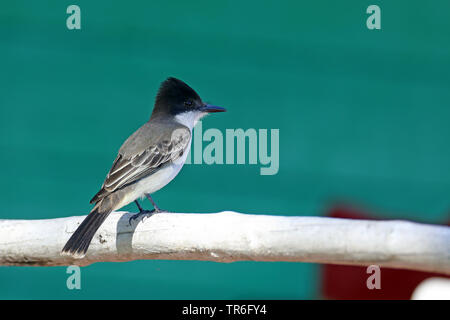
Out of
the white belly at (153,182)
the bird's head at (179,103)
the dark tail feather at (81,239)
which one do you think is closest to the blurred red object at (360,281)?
the bird's head at (179,103)

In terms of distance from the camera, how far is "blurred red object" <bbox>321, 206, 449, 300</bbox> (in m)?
4.23

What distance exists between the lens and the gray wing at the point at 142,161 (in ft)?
10.6

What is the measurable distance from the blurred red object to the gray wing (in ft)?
4.86

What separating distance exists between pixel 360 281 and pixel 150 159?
1.84 meters

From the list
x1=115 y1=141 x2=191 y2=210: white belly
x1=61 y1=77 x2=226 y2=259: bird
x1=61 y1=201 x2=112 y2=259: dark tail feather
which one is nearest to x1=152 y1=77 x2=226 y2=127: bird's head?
x1=61 y1=77 x2=226 y2=259: bird

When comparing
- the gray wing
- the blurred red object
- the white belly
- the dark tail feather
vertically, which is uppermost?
the gray wing

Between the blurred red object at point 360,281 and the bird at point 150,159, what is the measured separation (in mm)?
1342

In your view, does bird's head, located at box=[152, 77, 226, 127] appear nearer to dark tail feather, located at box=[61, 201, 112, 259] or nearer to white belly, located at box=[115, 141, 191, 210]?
white belly, located at box=[115, 141, 191, 210]

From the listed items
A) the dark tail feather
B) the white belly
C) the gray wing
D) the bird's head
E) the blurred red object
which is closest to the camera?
the dark tail feather

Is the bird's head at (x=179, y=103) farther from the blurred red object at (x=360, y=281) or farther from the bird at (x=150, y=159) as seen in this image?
the blurred red object at (x=360, y=281)

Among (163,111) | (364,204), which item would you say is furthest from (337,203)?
(163,111)

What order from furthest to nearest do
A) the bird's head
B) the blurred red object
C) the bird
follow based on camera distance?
1. the blurred red object
2. the bird's head
3. the bird

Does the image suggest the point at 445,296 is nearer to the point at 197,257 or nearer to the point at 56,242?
the point at 197,257

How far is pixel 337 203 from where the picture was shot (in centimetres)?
476
